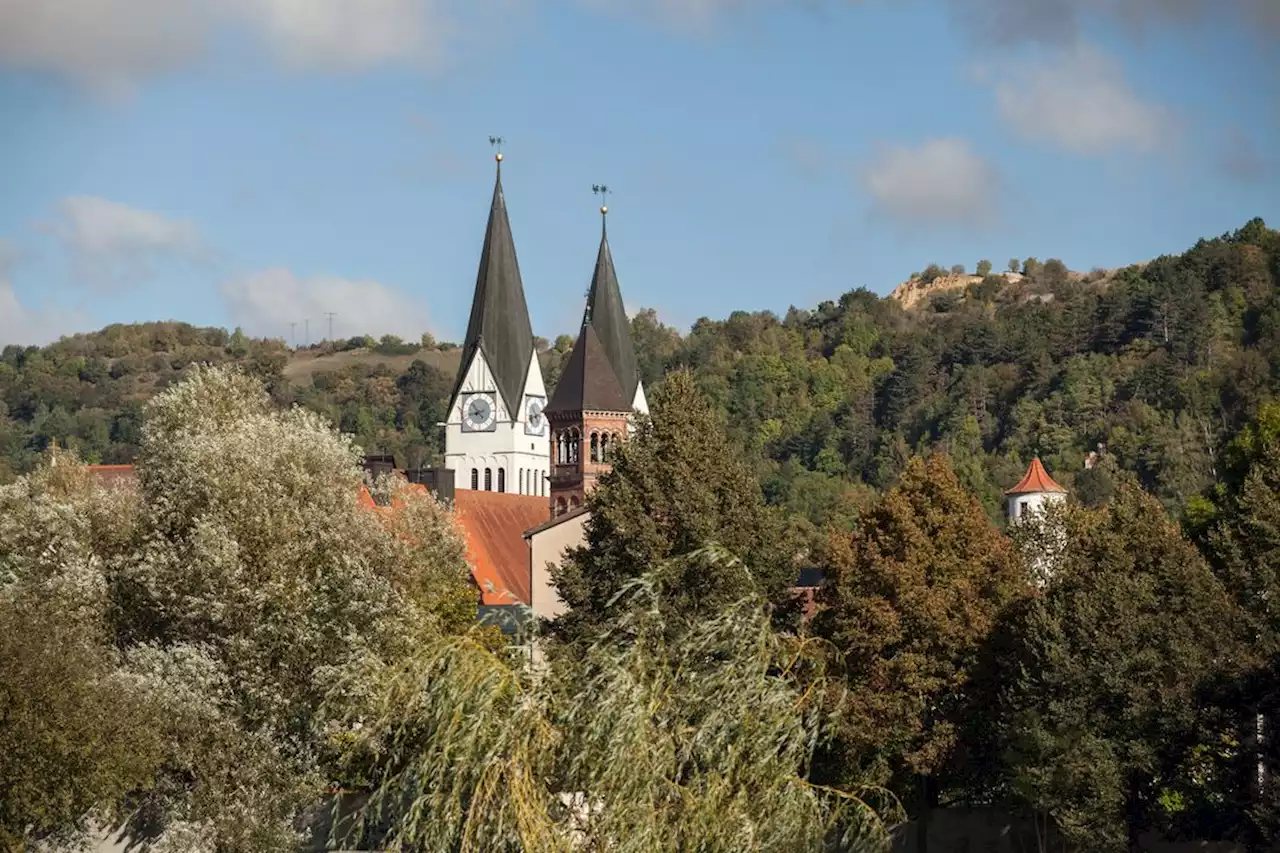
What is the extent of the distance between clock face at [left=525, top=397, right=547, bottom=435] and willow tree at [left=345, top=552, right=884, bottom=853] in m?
77.3

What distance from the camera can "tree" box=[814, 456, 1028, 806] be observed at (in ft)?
131

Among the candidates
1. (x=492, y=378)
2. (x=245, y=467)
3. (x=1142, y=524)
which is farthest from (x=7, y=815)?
(x=492, y=378)

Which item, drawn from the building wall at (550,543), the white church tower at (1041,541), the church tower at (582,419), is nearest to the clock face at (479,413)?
the church tower at (582,419)

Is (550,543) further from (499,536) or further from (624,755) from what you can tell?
(624,755)

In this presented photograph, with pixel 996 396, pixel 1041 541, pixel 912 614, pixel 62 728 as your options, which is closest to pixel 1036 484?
pixel 1041 541

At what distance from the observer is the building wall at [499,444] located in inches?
4112

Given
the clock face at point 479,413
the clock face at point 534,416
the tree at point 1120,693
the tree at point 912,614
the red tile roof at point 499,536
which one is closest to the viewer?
the tree at point 1120,693

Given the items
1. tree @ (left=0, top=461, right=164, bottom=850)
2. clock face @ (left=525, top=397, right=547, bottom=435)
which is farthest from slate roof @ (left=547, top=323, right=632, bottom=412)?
tree @ (left=0, top=461, right=164, bottom=850)

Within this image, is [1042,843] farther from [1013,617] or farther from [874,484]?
[874,484]

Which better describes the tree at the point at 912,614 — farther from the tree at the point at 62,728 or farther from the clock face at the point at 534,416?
the clock face at the point at 534,416

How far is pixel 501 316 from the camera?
101562 mm

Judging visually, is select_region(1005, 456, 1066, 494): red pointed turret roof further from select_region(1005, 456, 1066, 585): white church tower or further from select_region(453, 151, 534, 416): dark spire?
select_region(1005, 456, 1066, 585): white church tower

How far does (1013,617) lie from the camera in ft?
135

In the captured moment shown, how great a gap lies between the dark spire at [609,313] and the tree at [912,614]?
51.4 meters
